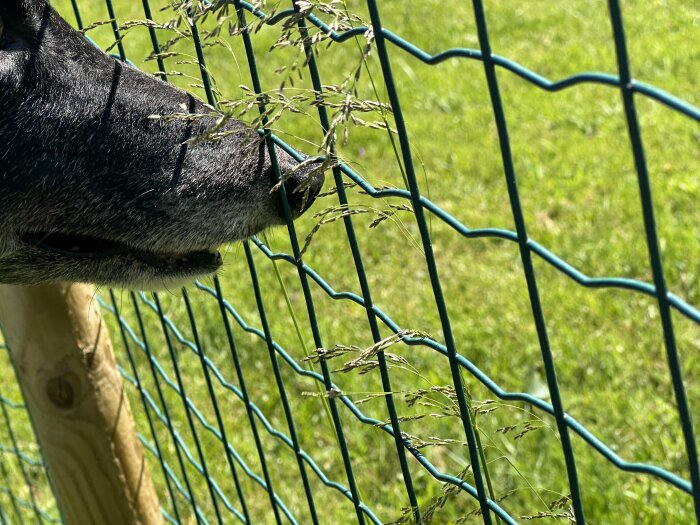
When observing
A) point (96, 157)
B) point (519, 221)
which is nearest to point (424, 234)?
point (519, 221)

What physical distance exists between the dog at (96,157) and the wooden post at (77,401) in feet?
1.54

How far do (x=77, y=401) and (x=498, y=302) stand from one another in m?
2.39

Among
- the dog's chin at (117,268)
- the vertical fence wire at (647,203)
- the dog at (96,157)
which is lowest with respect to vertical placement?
the vertical fence wire at (647,203)

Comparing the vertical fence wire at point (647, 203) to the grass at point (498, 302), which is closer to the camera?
the vertical fence wire at point (647, 203)

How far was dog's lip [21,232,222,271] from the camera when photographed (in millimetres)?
2439

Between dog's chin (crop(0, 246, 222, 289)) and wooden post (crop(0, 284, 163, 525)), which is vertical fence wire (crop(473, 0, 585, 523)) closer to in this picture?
dog's chin (crop(0, 246, 222, 289))

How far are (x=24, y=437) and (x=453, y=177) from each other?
2.90m

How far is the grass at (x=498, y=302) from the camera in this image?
12.0ft

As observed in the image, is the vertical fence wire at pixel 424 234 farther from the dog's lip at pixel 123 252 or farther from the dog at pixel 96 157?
the dog's lip at pixel 123 252

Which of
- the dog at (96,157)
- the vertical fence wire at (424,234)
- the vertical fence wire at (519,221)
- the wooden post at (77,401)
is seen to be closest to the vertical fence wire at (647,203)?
the vertical fence wire at (519,221)

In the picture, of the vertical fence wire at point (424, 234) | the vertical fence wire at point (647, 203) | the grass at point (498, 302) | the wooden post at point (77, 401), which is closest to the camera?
the vertical fence wire at point (647, 203)

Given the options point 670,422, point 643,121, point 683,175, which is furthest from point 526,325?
point 643,121

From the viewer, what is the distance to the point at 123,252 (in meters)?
2.46

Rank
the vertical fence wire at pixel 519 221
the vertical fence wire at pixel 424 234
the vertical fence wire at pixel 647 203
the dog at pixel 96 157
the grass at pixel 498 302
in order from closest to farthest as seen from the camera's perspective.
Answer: the vertical fence wire at pixel 647 203 < the vertical fence wire at pixel 519 221 < the vertical fence wire at pixel 424 234 < the dog at pixel 96 157 < the grass at pixel 498 302
